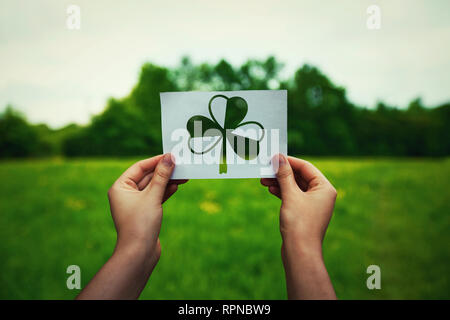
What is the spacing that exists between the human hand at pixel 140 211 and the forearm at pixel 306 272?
570 millimetres

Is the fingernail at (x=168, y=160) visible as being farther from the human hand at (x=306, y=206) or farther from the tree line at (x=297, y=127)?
the tree line at (x=297, y=127)

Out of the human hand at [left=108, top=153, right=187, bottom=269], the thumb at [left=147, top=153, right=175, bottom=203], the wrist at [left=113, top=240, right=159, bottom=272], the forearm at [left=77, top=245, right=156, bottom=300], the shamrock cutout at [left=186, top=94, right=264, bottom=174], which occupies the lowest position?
the forearm at [left=77, top=245, right=156, bottom=300]

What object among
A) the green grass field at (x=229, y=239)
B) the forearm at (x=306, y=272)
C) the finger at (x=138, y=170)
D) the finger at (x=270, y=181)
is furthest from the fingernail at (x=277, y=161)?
the green grass field at (x=229, y=239)

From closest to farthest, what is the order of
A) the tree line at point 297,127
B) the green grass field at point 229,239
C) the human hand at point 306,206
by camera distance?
1. the human hand at point 306,206
2. the green grass field at point 229,239
3. the tree line at point 297,127

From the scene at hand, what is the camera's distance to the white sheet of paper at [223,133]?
1.30 m

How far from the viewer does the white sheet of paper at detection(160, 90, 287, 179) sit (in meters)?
1.30

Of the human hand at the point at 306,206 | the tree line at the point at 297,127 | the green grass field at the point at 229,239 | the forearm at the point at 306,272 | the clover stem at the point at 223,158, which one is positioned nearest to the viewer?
the forearm at the point at 306,272

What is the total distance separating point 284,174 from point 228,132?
34 cm

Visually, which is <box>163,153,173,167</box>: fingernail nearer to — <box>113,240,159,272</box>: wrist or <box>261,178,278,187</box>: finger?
<box>113,240,159,272</box>: wrist

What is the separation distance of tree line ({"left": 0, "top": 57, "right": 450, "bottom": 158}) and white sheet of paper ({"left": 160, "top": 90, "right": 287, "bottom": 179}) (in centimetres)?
Result: 740

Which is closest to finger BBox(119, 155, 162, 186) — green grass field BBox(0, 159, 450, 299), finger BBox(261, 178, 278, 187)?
finger BBox(261, 178, 278, 187)

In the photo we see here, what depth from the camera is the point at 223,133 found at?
53.7 inches

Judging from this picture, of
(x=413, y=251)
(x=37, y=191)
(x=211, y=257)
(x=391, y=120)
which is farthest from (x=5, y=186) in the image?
(x=391, y=120)

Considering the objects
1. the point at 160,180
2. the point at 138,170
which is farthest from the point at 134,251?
the point at 138,170
